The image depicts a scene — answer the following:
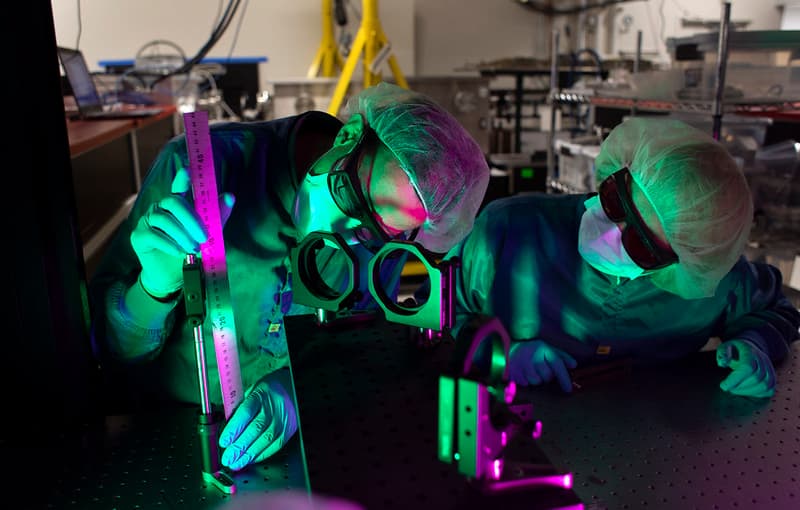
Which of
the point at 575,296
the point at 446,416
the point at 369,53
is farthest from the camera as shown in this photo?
the point at 369,53

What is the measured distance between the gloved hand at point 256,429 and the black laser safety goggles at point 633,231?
2.13 ft

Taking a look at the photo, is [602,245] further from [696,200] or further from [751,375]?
[751,375]

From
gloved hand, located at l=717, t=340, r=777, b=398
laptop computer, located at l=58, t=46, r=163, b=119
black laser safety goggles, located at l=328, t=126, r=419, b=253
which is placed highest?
laptop computer, located at l=58, t=46, r=163, b=119

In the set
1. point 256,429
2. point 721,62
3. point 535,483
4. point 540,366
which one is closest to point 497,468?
point 535,483

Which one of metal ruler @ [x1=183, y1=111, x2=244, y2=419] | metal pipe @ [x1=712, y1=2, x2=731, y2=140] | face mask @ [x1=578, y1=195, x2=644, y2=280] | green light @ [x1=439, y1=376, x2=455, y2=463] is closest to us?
green light @ [x1=439, y1=376, x2=455, y2=463]

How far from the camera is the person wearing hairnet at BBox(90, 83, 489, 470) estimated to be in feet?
2.68

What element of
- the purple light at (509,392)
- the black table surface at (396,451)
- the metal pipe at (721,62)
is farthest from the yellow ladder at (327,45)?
the purple light at (509,392)

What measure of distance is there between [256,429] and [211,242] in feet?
0.76

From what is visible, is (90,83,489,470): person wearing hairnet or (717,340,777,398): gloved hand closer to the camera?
(90,83,489,470): person wearing hairnet

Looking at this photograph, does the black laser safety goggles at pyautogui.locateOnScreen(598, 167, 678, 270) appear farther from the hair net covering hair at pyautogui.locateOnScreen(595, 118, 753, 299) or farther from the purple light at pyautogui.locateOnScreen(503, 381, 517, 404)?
the purple light at pyautogui.locateOnScreen(503, 381, 517, 404)

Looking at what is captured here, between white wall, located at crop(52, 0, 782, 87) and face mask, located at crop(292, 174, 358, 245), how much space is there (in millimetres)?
4583

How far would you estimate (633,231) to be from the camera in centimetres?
111

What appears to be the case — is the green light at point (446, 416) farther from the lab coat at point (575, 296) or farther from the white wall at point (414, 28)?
the white wall at point (414, 28)

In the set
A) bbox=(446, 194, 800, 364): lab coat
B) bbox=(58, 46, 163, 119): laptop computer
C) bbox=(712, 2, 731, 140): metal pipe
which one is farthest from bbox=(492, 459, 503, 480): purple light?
bbox=(58, 46, 163, 119): laptop computer
